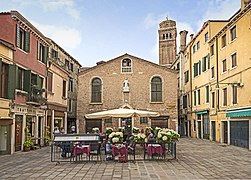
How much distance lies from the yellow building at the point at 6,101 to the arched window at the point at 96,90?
16.8 meters

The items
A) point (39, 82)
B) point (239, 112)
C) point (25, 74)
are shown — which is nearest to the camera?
point (25, 74)

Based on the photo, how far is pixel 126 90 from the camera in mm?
32594

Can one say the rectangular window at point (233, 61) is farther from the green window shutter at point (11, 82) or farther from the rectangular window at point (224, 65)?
the green window shutter at point (11, 82)

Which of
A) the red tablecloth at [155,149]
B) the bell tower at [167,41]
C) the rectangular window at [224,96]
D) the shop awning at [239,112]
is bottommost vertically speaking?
the red tablecloth at [155,149]

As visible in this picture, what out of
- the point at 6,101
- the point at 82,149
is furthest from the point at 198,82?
the point at 6,101

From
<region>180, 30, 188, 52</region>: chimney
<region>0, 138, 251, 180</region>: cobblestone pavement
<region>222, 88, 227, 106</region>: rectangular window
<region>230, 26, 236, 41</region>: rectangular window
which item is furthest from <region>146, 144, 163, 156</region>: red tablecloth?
<region>180, 30, 188, 52</region>: chimney

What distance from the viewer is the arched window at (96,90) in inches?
1296

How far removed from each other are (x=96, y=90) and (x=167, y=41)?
38.0 meters

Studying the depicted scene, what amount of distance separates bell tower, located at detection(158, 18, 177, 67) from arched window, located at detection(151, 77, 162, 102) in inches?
1343

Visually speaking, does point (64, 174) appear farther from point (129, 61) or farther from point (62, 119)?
point (129, 61)

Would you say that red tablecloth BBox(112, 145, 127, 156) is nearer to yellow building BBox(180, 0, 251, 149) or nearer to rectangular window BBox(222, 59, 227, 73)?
yellow building BBox(180, 0, 251, 149)

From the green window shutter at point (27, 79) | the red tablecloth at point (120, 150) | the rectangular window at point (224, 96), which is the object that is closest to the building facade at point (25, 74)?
the green window shutter at point (27, 79)

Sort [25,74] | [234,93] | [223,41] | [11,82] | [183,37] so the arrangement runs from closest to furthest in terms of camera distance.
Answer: [11,82], [25,74], [234,93], [223,41], [183,37]

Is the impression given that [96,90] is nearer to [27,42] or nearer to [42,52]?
[42,52]
